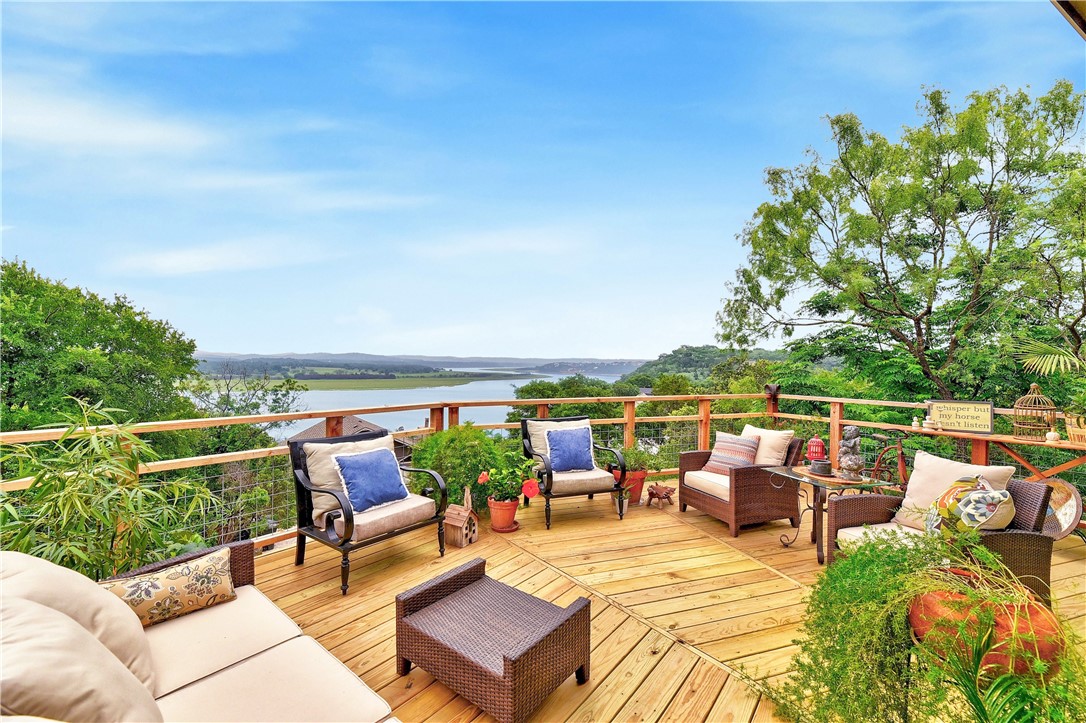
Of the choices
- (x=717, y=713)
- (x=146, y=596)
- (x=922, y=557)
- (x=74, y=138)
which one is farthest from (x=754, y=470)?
(x=74, y=138)

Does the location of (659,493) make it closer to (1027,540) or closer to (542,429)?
(542,429)

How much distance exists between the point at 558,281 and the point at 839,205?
5.63 metres

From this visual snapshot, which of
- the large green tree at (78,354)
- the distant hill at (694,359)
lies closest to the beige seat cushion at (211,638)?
the distant hill at (694,359)

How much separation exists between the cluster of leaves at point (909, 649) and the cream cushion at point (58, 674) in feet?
4.91

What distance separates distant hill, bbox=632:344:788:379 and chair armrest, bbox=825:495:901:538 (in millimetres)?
7863

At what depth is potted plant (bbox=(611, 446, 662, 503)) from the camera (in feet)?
13.9

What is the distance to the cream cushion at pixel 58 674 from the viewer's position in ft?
2.37

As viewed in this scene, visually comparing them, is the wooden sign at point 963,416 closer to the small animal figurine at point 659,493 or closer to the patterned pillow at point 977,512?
the patterned pillow at point 977,512

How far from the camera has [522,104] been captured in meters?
6.21

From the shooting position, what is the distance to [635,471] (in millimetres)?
4461

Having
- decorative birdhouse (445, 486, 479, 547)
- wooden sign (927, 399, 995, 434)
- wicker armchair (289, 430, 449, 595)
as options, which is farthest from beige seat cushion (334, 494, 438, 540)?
wooden sign (927, 399, 995, 434)

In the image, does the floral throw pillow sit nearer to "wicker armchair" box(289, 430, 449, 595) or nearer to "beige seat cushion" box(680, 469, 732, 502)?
"wicker armchair" box(289, 430, 449, 595)

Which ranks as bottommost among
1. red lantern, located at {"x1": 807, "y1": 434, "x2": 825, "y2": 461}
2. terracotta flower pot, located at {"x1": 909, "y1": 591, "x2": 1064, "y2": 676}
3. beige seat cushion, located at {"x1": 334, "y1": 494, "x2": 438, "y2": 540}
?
beige seat cushion, located at {"x1": 334, "y1": 494, "x2": 438, "y2": 540}

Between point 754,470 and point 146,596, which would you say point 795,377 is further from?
point 146,596
